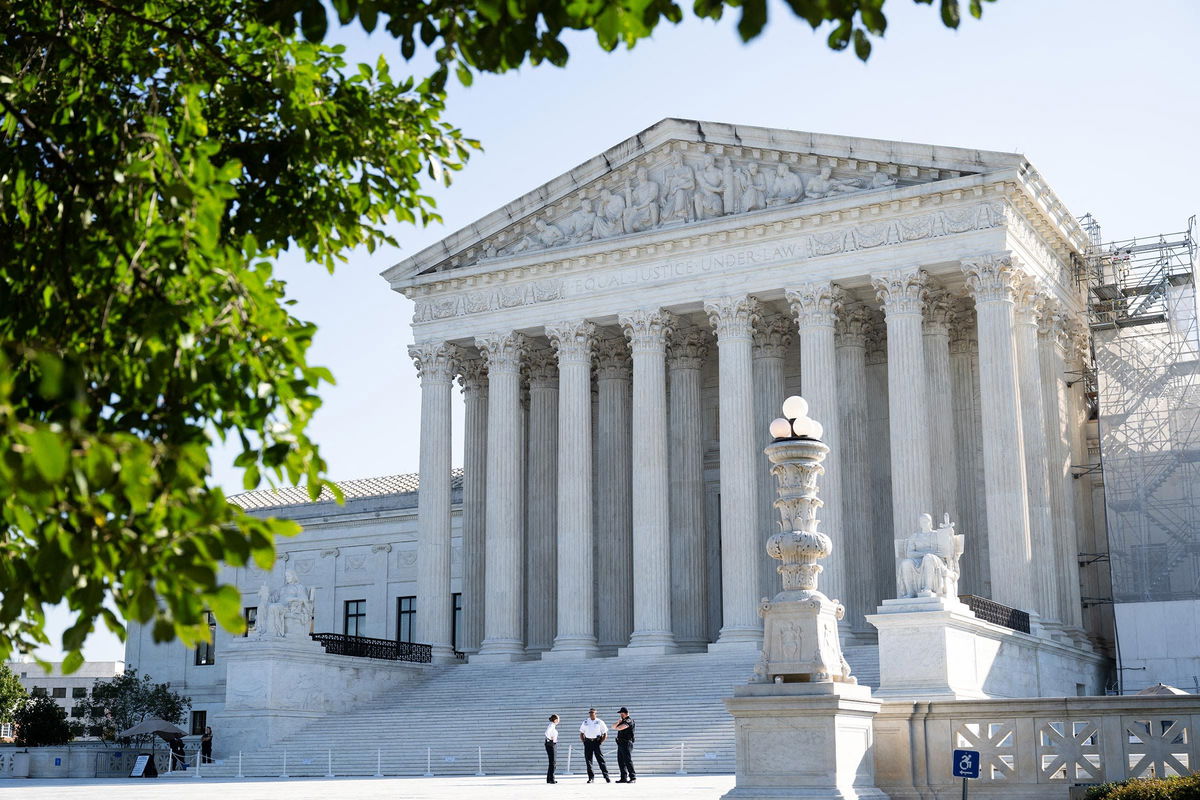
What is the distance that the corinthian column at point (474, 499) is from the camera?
155 ft

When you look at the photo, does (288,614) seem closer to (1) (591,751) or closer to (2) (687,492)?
(2) (687,492)

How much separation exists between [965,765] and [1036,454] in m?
25.2

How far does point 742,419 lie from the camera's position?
4188 cm

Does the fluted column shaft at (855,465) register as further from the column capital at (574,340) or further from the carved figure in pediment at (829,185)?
the column capital at (574,340)

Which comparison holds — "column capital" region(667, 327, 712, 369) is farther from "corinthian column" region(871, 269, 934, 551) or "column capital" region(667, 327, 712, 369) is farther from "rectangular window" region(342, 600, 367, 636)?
"rectangular window" region(342, 600, 367, 636)

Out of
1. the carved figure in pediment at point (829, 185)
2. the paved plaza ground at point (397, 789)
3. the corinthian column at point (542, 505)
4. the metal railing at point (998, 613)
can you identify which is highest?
the carved figure in pediment at point (829, 185)

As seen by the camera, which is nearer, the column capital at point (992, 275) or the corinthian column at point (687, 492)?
the column capital at point (992, 275)

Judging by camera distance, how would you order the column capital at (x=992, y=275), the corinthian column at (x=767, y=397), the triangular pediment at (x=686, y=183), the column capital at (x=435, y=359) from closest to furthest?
the column capital at (x=992, y=275) → the triangular pediment at (x=686, y=183) → the corinthian column at (x=767, y=397) → the column capital at (x=435, y=359)

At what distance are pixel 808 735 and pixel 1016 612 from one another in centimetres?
2179

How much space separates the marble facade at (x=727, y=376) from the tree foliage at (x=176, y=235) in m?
29.3

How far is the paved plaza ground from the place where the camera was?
23656mm

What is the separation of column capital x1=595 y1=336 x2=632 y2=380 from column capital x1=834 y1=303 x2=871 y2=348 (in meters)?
7.48

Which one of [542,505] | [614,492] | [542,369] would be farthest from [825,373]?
[542,505]

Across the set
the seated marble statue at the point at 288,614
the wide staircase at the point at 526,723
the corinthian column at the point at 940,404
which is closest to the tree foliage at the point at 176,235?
the wide staircase at the point at 526,723
